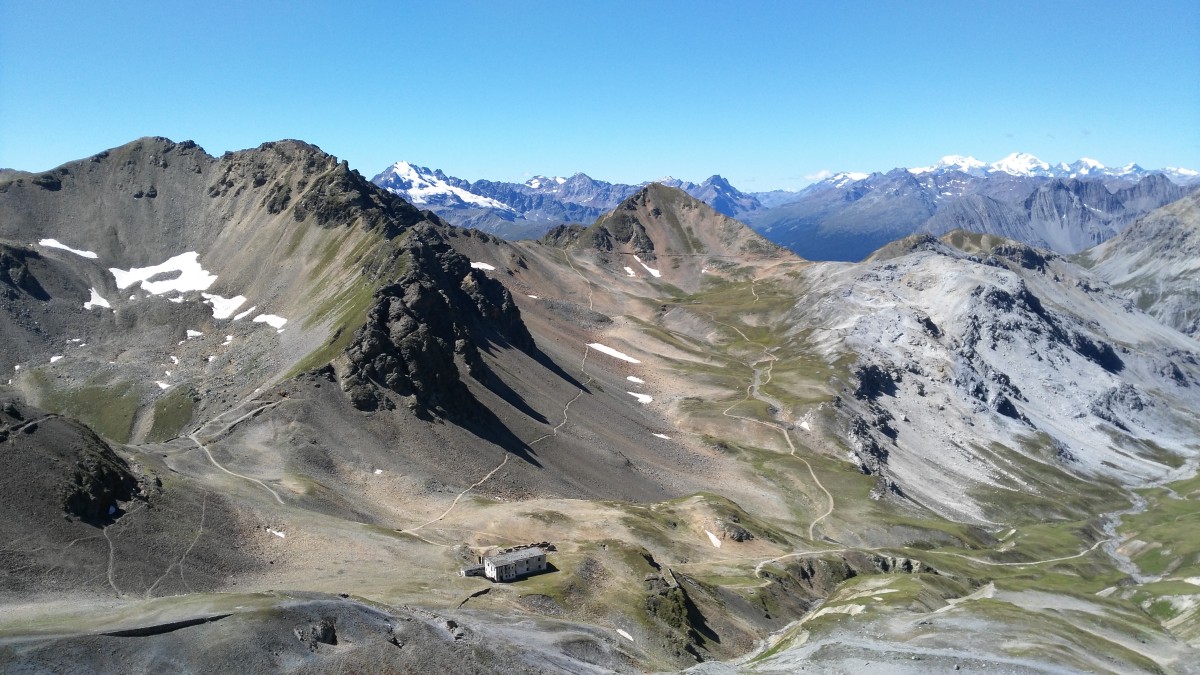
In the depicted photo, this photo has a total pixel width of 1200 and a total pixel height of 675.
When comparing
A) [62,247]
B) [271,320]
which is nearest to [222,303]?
[271,320]

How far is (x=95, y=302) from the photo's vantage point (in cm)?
17500

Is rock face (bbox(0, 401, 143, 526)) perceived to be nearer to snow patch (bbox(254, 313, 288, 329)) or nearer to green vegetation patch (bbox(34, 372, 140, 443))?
green vegetation patch (bbox(34, 372, 140, 443))

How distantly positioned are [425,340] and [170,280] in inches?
4022

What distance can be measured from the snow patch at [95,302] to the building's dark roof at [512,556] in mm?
144121

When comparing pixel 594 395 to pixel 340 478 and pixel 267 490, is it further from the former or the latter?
pixel 267 490

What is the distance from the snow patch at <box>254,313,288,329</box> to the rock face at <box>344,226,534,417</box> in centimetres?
3044

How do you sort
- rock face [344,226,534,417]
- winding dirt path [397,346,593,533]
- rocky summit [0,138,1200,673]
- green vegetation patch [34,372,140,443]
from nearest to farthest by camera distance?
rocky summit [0,138,1200,673] → winding dirt path [397,346,593,533] → rock face [344,226,534,417] → green vegetation patch [34,372,140,443]

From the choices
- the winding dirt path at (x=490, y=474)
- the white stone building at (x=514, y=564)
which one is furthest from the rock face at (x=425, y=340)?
the white stone building at (x=514, y=564)

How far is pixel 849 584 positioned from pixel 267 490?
6926 centimetres

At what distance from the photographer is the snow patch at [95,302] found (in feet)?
567

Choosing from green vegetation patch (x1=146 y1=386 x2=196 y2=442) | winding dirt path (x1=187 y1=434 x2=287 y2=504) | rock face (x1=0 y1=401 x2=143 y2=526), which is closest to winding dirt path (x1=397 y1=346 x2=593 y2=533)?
winding dirt path (x1=187 y1=434 x2=287 y2=504)

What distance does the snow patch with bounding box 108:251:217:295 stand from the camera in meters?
185

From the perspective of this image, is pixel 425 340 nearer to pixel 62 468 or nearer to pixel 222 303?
pixel 62 468

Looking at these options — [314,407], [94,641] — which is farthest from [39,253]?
[94,641]
